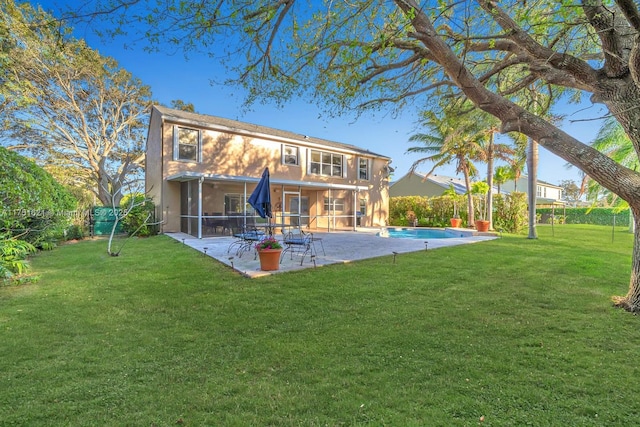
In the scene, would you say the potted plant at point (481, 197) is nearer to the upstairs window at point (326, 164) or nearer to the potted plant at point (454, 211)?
the potted plant at point (454, 211)

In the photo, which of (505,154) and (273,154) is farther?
(505,154)

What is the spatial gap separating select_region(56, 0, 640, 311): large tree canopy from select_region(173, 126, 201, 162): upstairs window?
390 inches

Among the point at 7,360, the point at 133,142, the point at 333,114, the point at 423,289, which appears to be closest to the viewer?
the point at 7,360

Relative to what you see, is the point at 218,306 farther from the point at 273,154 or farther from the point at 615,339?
the point at 273,154

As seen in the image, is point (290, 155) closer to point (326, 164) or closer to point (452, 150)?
point (326, 164)

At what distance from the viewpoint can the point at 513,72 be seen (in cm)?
732

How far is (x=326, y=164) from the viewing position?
798 inches

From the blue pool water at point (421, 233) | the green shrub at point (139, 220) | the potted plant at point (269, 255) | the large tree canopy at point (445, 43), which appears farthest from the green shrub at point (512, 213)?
the green shrub at point (139, 220)

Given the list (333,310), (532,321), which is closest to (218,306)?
(333,310)

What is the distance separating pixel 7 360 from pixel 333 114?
6539 millimetres

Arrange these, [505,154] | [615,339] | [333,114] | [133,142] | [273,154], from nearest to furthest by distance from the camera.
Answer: [615,339], [333,114], [273,154], [505,154], [133,142]

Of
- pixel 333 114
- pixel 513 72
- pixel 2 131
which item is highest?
pixel 2 131

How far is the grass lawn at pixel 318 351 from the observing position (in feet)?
7.83

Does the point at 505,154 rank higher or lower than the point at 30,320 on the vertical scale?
higher
